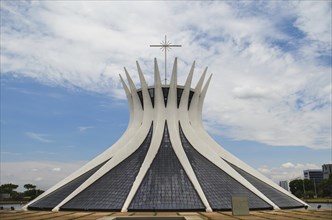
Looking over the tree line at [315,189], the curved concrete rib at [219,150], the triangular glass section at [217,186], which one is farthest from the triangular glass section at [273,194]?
the tree line at [315,189]

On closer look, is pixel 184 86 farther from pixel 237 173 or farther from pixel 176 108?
pixel 237 173

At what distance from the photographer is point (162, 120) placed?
3722 centimetres

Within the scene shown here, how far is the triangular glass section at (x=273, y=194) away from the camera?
3173 cm

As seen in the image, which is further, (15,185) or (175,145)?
(15,185)

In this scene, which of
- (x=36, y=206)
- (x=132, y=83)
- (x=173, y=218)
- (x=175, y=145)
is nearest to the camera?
(x=173, y=218)

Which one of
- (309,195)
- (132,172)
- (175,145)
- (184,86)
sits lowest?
(309,195)

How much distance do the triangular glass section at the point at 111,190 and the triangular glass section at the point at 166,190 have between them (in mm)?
1417

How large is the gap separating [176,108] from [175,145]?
5.30 m

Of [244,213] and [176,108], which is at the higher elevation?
[176,108]

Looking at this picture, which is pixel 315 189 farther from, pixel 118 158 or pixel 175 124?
pixel 118 158

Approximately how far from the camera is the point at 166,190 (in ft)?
95.8

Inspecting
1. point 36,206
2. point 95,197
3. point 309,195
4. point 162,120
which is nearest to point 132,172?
point 95,197

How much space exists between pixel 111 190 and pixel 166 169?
5834mm

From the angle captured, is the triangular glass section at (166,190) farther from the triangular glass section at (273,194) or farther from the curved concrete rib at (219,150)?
the triangular glass section at (273,194)
